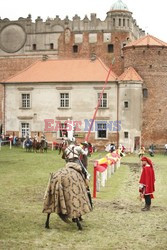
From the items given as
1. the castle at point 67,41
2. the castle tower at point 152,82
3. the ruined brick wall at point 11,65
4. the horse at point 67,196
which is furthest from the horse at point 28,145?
the horse at point 67,196

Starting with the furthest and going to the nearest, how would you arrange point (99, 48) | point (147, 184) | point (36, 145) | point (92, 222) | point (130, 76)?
point (99, 48), point (130, 76), point (36, 145), point (147, 184), point (92, 222)

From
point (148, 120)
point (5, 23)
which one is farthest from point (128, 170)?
point (5, 23)

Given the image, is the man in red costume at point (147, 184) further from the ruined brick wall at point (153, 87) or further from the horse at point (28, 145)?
the ruined brick wall at point (153, 87)

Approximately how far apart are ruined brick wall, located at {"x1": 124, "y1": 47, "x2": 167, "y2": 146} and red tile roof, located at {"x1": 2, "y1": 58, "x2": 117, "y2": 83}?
2.63 meters

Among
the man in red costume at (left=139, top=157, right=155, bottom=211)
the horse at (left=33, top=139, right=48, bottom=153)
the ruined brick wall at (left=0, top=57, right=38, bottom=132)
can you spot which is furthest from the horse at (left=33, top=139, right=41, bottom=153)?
the man in red costume at (left=139, top=157, right=155, bottom=211)

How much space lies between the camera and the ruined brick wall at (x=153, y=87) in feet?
153

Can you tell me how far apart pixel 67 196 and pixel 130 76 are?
113 ft

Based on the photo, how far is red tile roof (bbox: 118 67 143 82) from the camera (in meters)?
45.3

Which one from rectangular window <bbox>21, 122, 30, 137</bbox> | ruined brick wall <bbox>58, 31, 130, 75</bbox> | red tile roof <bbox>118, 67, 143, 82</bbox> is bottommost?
rectangular window <bbox>21, 122, 30, 137</bbox>

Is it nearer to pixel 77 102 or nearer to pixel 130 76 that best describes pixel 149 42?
pixel 130 76

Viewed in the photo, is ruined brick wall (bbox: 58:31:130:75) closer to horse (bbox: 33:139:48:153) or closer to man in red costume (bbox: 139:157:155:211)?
horse (bbox: 33:139:48:153)

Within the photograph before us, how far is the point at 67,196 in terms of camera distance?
1175 centimetres

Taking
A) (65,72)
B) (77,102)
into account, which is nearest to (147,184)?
(77,102)

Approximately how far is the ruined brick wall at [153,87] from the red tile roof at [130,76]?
0.65 metres
